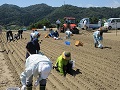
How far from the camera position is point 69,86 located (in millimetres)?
7406

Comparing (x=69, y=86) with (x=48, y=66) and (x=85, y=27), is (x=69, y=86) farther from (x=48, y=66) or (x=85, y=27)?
(x=85, y=27)

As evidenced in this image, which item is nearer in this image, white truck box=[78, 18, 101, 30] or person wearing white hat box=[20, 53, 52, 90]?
person wearing white hat box=[20, 53, 52, 90]

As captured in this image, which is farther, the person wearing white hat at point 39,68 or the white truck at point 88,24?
the white truck at point 88,24

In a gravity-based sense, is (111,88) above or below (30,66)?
below

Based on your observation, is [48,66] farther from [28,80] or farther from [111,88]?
[111,88]

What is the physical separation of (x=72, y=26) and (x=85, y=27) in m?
5.04

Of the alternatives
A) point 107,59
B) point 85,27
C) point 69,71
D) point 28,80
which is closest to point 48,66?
point 28,80

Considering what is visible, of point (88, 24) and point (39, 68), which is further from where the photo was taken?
point (88, 24)

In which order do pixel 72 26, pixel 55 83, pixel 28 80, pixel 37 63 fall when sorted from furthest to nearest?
pixel 72 26, pixel 55 83, pixel 28 80, pixel 37 63

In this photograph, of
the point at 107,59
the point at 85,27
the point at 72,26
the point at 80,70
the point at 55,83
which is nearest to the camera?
the point at 55,83

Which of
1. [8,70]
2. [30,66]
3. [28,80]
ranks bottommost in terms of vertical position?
[8,70]

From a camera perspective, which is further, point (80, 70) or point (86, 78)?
point (80, 70)

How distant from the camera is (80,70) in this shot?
9.57m

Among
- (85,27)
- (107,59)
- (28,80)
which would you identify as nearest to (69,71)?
(28,80)
